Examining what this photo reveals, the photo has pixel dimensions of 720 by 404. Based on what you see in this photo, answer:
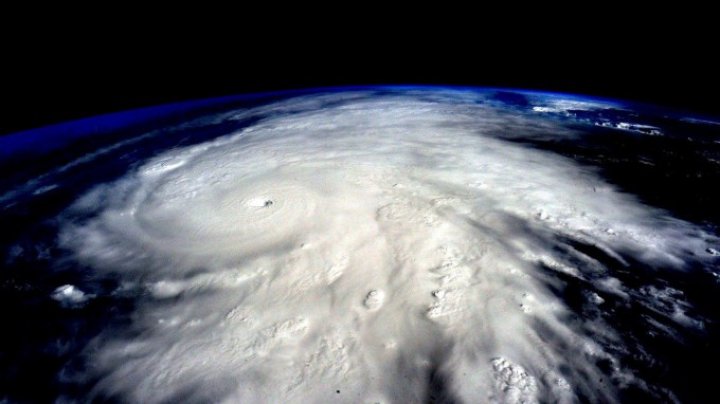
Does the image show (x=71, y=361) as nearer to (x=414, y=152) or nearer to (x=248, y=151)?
(x=248, y=151)

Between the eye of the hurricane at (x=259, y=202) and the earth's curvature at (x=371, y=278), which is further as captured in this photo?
the eye of the hurricane at (x=259, y=202)

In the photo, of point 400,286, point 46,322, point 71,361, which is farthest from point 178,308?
point 400,286

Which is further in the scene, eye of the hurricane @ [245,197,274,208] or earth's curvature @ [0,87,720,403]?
eye of the hurricane @ [245,197,274,208]

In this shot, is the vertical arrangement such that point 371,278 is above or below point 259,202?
below

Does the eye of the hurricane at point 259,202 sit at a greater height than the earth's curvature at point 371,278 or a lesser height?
greater

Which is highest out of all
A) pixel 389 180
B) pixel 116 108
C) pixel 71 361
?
pixel 116 108

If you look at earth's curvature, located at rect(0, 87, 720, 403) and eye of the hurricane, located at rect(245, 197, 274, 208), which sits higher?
eye of the hurricane, located at rect(245, 197, 274, 208)

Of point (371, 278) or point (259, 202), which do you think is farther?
point (259, 202)

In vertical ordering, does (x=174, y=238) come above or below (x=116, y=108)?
below
